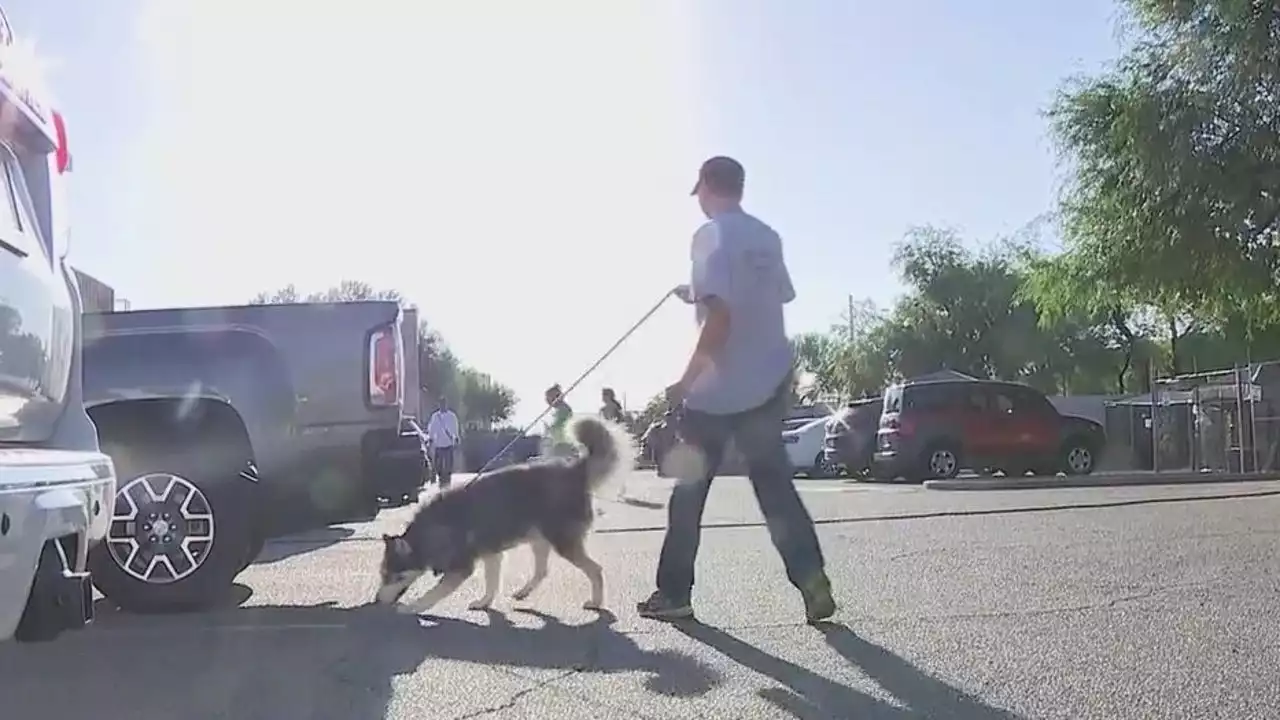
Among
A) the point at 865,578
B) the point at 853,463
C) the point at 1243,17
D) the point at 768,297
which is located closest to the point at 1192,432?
the point at 853,463

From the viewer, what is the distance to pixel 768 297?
6.73m

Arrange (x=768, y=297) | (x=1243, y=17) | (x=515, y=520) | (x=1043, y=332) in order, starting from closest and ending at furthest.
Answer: (x=768, y=297)
(x=515, y=520)
(x=1243, y=17)
(x=1043, y=332)

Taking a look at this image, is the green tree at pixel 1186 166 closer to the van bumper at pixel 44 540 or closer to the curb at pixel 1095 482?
the curb at pixel 1095 482

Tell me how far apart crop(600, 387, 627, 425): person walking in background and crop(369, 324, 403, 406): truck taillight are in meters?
1.08

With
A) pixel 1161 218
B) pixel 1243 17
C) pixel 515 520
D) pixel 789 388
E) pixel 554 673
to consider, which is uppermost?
pixel 1243 17

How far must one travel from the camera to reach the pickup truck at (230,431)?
7203 millimetres

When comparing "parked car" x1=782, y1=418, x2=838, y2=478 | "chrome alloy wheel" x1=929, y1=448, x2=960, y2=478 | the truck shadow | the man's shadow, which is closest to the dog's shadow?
the truck shadow

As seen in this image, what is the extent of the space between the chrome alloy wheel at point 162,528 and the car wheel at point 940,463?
1816 centimetres

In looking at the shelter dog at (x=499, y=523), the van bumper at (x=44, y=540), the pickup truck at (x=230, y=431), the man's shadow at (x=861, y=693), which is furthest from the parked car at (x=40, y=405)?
the shelter dog at (x=499, y=523)

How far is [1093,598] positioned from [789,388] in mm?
1760

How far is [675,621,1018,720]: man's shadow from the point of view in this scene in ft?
15.8

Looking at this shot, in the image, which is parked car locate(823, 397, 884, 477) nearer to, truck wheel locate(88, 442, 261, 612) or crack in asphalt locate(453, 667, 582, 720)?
truck wheel locate(88, 442, 261, 612)

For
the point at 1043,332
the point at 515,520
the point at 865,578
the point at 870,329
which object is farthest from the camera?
the point at 870,329

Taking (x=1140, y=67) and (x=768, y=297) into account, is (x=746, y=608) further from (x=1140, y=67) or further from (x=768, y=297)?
(x=1140, y=67)
